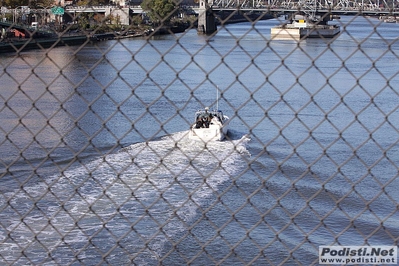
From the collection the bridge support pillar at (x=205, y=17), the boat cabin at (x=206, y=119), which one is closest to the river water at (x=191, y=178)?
the bridge support pillar at (x=205, y=17)

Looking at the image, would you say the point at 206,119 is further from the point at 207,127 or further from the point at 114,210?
the point at 114,210

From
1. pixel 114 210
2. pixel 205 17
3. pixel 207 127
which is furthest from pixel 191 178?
pixel 205 17

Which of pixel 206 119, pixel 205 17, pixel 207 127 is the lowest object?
pixel 207 127

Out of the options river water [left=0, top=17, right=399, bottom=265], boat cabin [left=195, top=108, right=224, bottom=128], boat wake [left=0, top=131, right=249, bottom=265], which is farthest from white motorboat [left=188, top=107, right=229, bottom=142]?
boat wake [left=0, top=131, right=249, bottom=265]

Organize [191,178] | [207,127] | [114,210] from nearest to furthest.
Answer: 1. [114,210]
2. [191,178]
3. [207,127]

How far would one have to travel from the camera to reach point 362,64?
52.7ft

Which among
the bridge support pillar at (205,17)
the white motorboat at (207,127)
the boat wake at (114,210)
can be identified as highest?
A: the bridge support pillar at (205,17)

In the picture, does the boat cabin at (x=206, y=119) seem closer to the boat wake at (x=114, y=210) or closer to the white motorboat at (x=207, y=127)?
the white motorboat at (x=207, y=127)

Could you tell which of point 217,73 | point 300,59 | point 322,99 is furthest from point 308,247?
point 300,59

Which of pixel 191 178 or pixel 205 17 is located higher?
pixel 205 17

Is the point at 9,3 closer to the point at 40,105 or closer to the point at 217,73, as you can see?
the point at 217,73

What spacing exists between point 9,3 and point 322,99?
15691mm

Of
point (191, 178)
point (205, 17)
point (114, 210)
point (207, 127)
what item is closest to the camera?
point (205, 17)

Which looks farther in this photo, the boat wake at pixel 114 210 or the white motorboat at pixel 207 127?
the white motorboat at pixel 207 127
